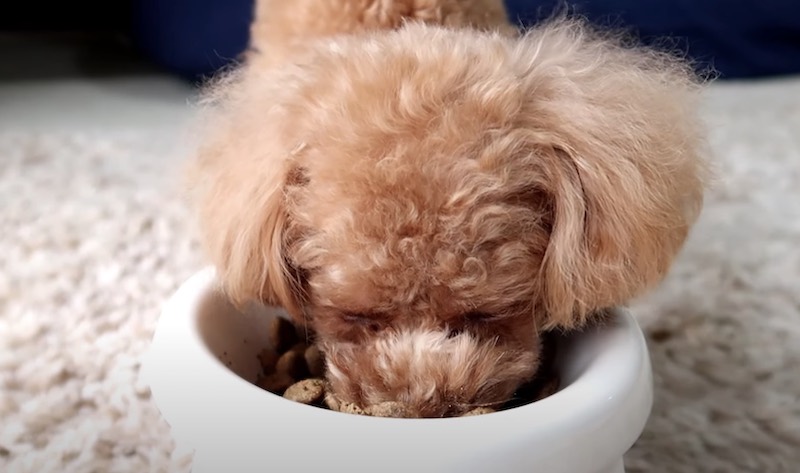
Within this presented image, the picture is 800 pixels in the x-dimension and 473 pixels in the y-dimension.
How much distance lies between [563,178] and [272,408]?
0.30 metres

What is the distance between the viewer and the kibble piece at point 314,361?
81 cm

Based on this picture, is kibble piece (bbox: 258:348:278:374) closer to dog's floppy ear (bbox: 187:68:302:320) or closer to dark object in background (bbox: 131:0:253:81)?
dog's floppy ear (bbox: 187:68:302:320)

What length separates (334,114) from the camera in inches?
28.1

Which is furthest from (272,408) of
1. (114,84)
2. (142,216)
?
(114,84)

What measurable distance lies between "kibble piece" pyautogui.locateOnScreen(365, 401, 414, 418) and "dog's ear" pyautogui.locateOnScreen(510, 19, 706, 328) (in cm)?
15

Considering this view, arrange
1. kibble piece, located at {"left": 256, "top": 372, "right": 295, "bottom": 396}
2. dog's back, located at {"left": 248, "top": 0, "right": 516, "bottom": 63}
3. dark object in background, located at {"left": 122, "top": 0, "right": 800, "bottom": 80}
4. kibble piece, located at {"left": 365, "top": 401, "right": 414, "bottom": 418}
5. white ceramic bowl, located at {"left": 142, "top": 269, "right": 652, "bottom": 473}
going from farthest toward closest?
1. dark object in background, located at {"left": 122, "top": 0, "right": 800, "bottom": 80}
2. dog's back, located at {"left": 248, "top": 0, "right": 516, "bottom": 63}
3. kibble piece, located at {"left": 256, "top": 372, "right": 295, "bottom": 396}
4. kibble piece, located at {"left": 365, "top": 401, "right": 414, "bottom": 418}
5. white ceramic bowl, located at {"left": 142, "top": 269, "right": 652, "bottom": 473}

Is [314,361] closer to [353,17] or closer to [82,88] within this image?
[353,17]

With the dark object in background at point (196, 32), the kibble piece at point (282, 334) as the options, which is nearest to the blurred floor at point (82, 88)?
the dark object in background at point (196, 32)

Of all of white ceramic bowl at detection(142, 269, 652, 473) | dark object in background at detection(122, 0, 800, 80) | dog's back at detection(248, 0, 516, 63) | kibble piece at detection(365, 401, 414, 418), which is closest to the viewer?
white ceramic bowl at detection(142, 269, 652, 473)

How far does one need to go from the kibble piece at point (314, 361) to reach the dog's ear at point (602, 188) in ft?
0.71

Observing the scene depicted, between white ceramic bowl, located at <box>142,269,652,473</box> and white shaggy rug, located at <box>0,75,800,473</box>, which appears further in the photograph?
white shaggy rug, located at <box>0,75,800,473</box>

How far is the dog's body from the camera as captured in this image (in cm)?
66

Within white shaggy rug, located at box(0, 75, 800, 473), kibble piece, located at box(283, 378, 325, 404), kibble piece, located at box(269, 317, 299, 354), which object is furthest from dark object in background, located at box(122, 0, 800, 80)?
kibble piece, located at box(283, 378, 325, 404)

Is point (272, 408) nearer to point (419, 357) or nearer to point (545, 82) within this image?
point (419, 357)
